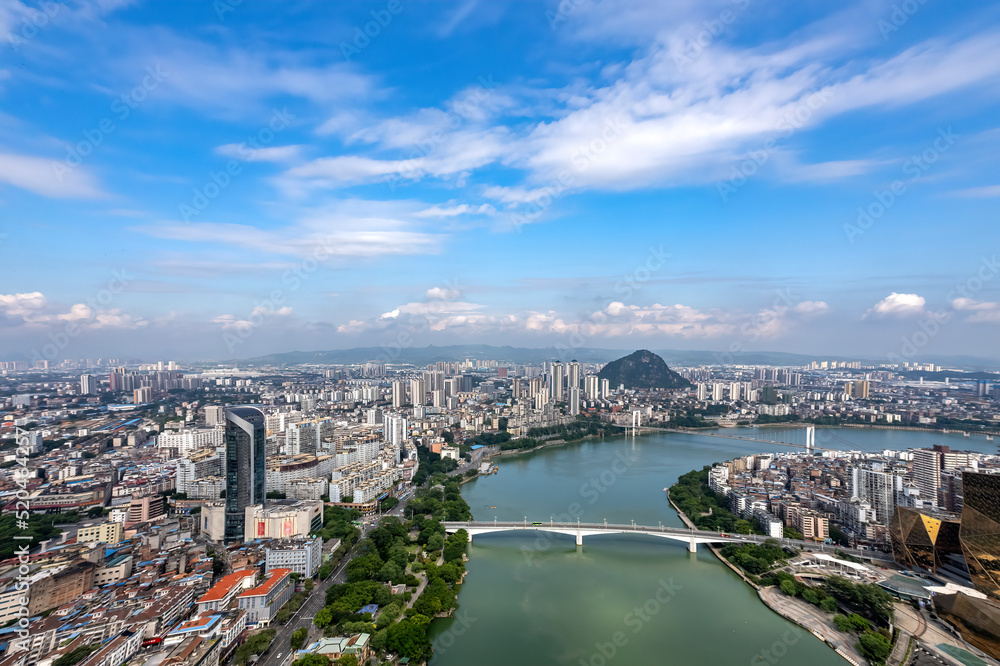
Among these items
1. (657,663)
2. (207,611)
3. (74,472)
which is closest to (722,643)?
(657,663)

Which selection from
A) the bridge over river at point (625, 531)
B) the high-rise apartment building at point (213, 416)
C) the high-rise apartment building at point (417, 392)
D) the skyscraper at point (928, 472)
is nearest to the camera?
the bridge over river at point (625, 531)

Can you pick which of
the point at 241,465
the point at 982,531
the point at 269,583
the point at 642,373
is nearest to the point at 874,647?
the point at 982,531

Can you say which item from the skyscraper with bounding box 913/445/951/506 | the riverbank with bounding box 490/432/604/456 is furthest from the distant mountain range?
the skyscraper with bounding box 913/445/951/506

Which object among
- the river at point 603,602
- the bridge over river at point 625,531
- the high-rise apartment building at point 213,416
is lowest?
the river at point 603,602

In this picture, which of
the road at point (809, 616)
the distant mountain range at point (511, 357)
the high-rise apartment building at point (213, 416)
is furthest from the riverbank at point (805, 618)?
the distant mountain range at point (511, 357)

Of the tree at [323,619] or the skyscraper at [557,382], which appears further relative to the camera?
the skyscraper at [557,382]

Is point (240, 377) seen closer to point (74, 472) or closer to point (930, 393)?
point (74, 472)

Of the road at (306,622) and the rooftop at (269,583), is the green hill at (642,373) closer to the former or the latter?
the road at (306,622)
